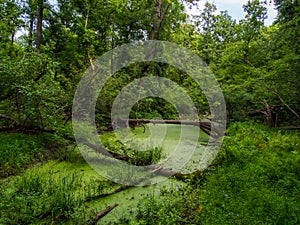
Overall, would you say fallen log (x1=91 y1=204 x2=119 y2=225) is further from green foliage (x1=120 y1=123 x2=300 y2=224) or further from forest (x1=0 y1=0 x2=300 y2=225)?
green foliage (x1=120 y1=123 x2=300 y2=224)

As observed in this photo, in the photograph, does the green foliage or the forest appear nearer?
the green foliage

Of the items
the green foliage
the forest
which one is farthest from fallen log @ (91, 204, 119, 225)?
the green foliage

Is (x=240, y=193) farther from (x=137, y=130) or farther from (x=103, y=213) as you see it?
(x=137, y=130)

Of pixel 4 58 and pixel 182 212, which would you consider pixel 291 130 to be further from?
pixel 4 58

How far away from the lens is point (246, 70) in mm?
8922

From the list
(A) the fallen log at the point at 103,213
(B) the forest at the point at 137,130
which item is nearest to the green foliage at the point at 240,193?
(B) the forest at the point at 137,130

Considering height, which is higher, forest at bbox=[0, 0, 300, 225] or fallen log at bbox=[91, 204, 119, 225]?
forest at bbox=[0, 0, 300, 225]

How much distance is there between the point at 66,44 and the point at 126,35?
9.92 ft

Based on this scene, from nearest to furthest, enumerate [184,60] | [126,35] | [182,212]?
[182,212], [184,60], [126,35]

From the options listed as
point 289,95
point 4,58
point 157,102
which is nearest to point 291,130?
point 289,95

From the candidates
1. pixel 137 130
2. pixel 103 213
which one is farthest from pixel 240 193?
pixel 137 130

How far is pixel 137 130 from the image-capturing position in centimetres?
777

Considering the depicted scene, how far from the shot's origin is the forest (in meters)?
3.15

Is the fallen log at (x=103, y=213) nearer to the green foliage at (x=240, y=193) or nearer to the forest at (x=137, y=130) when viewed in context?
the forest at (x=137, y=130)
